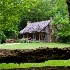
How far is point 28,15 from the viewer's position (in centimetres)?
8869

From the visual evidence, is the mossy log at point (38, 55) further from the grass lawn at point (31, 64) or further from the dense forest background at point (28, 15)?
the grass lawn at point (31, 64)

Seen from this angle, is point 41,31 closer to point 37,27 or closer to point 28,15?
point 37,27

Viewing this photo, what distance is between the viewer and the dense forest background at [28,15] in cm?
1723

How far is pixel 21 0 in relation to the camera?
17.3 m

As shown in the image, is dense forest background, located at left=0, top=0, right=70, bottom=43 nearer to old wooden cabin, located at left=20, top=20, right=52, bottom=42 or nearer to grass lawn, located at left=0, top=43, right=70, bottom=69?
grass lawn, located at left=0, top=43, right=70, bottom=69

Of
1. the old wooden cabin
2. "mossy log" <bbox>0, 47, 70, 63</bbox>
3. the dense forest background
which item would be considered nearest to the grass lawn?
the dense forest background

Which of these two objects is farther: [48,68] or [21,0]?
[21,0]

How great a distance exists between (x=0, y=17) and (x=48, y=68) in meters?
12.8

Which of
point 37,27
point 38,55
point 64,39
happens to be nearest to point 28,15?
point 37,27

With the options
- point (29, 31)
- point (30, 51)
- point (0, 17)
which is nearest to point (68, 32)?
point (29, 31)

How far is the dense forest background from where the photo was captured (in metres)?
17.2

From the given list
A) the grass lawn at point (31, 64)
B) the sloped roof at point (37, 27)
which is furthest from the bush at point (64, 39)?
the grass lawn at point (31, 64)

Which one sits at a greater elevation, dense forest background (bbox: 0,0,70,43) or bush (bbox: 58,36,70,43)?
dense forest background (bbox: 0,0,70,43)

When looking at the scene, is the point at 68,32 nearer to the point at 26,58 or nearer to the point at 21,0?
the point at 21,0
